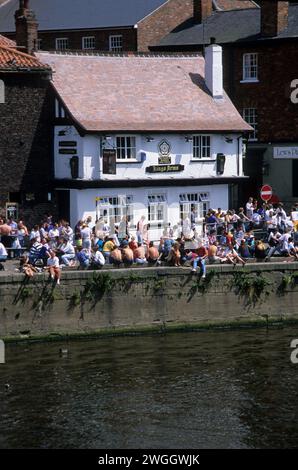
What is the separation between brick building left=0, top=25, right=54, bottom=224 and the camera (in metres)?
56.5

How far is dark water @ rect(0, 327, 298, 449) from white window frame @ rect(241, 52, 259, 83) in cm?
2427

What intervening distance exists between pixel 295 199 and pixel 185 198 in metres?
11.3

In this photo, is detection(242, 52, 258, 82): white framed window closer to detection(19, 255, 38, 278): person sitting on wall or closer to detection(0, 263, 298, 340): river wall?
detection(0, 263, 298, 340): river wall

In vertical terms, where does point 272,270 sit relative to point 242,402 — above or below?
above

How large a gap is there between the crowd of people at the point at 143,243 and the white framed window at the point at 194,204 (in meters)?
2.10

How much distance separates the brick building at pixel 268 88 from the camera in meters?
69.8

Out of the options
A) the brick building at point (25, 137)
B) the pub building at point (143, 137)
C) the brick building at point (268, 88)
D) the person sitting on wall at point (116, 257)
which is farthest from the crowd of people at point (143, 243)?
the brick building at point (268, 88)

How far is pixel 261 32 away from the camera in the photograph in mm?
70750

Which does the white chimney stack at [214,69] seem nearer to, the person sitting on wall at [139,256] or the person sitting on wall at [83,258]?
the person sitting on wall at [139,256]

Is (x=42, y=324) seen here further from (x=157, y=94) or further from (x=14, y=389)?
(x=157, y=94)

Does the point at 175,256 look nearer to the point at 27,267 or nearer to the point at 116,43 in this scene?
the point at 27,267

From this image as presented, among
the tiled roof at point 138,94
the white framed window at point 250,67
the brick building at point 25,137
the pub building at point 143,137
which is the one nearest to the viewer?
the brick building at point 25,137

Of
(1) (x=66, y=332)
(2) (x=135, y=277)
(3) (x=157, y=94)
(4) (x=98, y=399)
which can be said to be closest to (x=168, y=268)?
(2) (x=135, y=277)

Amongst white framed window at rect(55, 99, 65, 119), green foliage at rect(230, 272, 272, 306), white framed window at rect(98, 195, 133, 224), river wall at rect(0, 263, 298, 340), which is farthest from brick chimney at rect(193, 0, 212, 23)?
green foliage at rect(230, 272, 272, 306)
